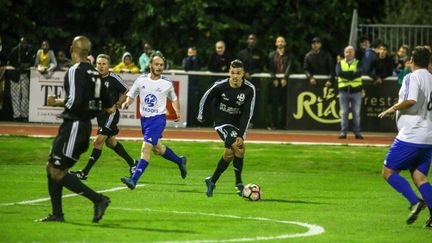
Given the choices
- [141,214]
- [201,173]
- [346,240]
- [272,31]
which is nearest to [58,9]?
[272,31]

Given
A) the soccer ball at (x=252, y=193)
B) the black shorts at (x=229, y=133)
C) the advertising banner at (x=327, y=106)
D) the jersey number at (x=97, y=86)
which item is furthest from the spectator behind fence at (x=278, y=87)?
the jersey number at (x=97, y=86)

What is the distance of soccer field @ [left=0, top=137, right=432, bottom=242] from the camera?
1322 centimetres

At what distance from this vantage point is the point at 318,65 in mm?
29406

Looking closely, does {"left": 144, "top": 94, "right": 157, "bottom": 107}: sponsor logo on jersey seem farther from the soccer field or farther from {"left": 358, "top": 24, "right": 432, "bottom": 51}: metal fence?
{"left": 358, "top": 24, "right": 432, "bottom": 51}: metal fence

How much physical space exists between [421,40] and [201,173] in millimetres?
9573

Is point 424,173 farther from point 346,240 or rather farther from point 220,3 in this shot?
point 220,3

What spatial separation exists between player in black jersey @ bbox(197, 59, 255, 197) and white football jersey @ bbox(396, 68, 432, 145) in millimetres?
3752

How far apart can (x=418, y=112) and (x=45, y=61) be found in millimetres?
17548

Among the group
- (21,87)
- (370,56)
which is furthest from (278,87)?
(21,87)

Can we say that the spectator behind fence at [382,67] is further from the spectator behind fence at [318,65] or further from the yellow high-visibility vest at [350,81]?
the yellow high-visibility vest at [350,81]

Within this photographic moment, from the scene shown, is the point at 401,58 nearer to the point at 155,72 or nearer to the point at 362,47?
the point at 362,47

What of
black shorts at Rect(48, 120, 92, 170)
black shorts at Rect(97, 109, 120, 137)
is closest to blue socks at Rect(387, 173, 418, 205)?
black shorts at Rect(48, 120, 92, 170)

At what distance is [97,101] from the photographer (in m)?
13.8

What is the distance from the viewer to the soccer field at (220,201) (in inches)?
520
